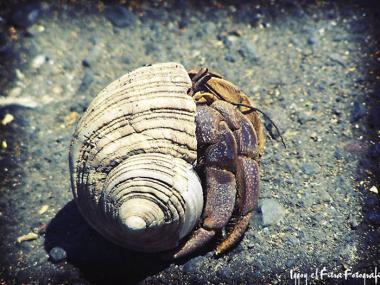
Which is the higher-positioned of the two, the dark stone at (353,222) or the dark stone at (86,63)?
the dark stone at (86,63)

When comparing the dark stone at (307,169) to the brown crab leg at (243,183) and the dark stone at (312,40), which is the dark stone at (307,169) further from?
the dark stone at (312,40)

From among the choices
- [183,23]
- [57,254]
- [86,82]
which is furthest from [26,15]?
[57,254]

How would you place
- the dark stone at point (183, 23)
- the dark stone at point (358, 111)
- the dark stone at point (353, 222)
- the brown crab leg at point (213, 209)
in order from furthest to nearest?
the dark stone at point (183, 23)
the dark stone at point (358, 111)
the dark stone at point (353, 222)
the brown crab leg at point (213, 209)

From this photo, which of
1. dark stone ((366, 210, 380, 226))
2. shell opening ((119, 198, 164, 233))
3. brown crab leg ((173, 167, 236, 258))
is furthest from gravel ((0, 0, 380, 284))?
shell opening ((119, 198, 164, 233))

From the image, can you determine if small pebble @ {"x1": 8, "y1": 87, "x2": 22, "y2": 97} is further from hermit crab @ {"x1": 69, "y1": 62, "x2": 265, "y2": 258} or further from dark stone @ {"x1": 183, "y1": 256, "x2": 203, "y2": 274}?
dark stone @ {"x1": 183, "y1": 256, "x2": 203, "y2": 274}

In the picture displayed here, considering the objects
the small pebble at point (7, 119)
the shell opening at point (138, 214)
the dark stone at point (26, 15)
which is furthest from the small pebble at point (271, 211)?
the dark stone at point (26, 15)

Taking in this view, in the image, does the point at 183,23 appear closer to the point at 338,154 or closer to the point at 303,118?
the point at 303,118

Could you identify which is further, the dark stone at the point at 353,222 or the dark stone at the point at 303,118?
the dark stone at the point at 303,118

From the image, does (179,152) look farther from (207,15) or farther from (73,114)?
(207,15)
